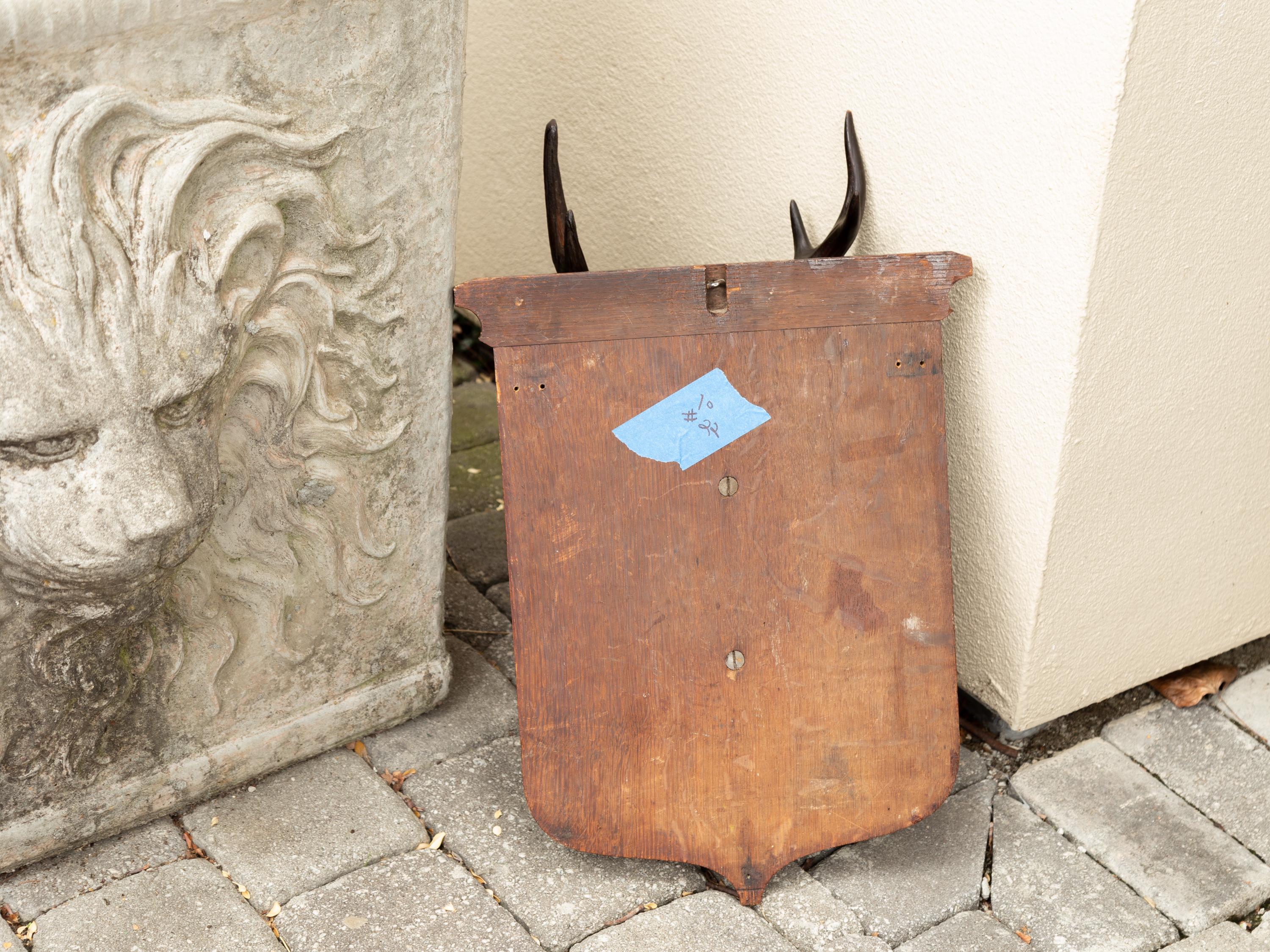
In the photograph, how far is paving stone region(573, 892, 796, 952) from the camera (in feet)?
6.00

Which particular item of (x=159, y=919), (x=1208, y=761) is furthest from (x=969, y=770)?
(x=159, y=919)

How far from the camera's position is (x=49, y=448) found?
5.04 feet

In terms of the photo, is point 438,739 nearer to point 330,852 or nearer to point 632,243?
point 330,852

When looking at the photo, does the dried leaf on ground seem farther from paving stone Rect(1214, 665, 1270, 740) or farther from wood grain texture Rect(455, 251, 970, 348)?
paving stone Rect(1214, 665, 1270, 740)

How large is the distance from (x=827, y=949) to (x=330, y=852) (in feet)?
2.62

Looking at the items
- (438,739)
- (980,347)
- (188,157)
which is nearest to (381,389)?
(188,157)

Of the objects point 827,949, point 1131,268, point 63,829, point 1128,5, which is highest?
point 1128,5

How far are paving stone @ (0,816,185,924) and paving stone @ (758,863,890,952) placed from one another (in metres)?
0.96

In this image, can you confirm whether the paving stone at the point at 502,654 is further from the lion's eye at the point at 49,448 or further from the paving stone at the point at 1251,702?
A: the paving stone at the point at 1251,702

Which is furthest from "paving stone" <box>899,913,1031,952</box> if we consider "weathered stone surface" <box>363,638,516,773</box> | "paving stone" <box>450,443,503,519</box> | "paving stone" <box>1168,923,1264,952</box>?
"paving stone" <box>450,443,503,519</box>

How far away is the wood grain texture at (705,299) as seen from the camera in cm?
184

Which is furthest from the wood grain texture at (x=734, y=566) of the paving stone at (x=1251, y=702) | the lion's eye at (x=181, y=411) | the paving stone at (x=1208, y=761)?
the paving stone at (x=1251, y=702)

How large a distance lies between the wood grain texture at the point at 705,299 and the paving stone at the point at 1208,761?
0.96 meters

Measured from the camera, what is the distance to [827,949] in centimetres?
185
